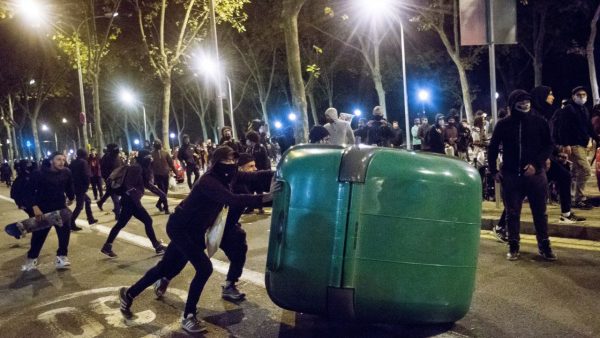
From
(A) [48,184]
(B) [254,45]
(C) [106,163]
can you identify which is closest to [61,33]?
(B) [254,45]

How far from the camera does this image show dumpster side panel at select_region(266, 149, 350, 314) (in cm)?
387

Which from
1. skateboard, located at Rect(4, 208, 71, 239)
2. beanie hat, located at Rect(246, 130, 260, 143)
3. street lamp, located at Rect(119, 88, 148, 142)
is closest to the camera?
skateboard, located at Rect(4, 208, 71, 239)

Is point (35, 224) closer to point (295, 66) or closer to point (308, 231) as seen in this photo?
point (308, 231)

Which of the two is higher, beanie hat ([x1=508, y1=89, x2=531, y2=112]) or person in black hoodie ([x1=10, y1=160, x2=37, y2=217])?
beanie hat ([x1=508, y1=89, x2=531, y2=112])

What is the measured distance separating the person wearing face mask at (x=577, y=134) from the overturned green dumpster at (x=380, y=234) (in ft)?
16.2

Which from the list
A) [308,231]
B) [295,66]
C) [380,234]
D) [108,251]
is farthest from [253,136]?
[295,66]

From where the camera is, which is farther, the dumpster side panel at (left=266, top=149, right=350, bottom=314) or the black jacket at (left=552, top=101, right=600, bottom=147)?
the black jacket at (left=552, top=101, right=600, bottom=147)

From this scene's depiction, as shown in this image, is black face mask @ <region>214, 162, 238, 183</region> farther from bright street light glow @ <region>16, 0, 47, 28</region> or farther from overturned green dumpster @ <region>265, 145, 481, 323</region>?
bright street light glow @ <region>16, 0, 47, 28</region>

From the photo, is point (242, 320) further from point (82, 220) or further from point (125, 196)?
point (82, 220)

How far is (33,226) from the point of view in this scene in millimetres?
7602

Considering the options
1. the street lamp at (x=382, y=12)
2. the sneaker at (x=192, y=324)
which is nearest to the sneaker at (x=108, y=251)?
the sneaker at (x=192, y=324)

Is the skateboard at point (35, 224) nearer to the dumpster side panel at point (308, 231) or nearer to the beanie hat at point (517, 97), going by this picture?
the dumpster side panel at point (308, 231)

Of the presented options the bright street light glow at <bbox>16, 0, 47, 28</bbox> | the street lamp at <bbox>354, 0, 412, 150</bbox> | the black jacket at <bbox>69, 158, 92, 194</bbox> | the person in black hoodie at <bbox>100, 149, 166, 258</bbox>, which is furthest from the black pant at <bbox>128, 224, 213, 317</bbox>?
the bright street light glow at <bbox>16, 0, 47, 28</bbox>

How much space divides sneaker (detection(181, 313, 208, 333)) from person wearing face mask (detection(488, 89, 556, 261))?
3508 millimetres
